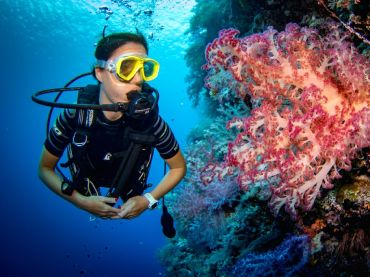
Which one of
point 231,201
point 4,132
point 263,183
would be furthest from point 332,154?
point 4,132

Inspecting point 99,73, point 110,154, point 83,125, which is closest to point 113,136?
point 110,154

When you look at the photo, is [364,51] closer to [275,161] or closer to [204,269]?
[275,161]

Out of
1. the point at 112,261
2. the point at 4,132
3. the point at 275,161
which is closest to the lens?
the point at 275,161

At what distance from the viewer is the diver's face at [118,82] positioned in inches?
118

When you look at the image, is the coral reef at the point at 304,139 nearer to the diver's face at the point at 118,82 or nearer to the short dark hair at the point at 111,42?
the diver's face at the point at 118,82

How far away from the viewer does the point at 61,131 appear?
315 cm

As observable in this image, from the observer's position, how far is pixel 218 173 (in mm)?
Answer: 2439

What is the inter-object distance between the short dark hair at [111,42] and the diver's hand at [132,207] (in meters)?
1.63

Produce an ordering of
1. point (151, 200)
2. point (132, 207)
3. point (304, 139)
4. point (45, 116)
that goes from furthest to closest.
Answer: point (45, 116) → point (151, 200) → point (132, 207) → point (304, 139)

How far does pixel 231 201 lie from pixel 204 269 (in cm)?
246

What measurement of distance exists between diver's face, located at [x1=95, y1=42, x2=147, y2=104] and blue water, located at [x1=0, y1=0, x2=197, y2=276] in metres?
4.30

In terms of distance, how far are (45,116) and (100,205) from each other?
236 feet

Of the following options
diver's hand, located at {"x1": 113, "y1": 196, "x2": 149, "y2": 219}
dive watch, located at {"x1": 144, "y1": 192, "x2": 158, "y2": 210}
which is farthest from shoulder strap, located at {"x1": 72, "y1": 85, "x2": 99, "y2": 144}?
dive watch, located at {"x1": 144, "y1": 192, "x2": 158, "y2": 210}

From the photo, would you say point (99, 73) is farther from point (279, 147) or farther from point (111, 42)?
point (279, 147)
